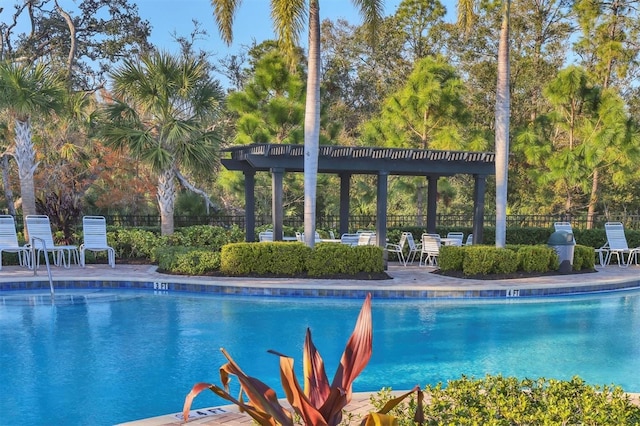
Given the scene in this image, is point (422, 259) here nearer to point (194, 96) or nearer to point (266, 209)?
point (194, 96)

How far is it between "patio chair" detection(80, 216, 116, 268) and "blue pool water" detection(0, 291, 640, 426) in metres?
2.33

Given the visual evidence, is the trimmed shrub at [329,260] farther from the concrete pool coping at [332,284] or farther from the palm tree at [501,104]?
the palm tree at [501,104]

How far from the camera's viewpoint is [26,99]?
12969 mm

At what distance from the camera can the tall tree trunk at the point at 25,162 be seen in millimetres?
13898

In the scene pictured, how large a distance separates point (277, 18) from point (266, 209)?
11.3 meters

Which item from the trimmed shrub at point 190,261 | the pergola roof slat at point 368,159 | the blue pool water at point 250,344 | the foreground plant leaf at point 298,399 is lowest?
the blue pool water at point 250,344

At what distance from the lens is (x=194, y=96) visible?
13.8 m

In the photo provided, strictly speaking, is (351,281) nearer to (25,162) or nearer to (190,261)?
(190,261)

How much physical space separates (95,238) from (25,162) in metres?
2.73

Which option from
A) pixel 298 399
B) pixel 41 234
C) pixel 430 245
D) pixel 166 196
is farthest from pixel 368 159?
pixel 298 399

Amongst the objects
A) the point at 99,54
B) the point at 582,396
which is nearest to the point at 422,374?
the point at 582,396

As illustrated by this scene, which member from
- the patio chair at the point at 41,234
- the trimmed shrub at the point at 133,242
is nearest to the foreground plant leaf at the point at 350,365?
the patio chair at the point at 41,234

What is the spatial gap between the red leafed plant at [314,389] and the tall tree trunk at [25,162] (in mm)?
13063

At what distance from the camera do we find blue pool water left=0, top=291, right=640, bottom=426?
5.75m
